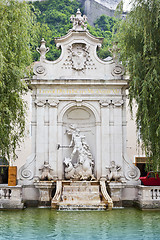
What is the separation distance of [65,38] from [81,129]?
398 cm

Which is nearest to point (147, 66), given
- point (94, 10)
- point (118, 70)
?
point (118, 70)

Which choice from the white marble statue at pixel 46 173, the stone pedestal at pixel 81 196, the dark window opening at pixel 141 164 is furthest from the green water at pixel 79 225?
the dark window opening at pixel 141 164

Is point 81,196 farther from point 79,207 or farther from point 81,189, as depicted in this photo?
point 79,207

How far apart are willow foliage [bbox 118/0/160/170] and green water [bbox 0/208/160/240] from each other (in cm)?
258

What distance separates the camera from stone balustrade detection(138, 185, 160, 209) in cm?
1296

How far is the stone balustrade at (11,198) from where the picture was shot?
12.9 m

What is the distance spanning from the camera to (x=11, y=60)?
40.4 ft

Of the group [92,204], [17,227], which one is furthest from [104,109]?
[17,227]

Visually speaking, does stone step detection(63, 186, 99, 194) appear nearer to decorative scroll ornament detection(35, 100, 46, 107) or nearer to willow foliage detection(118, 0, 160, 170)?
willow foliage detection(118, 0, 160, 170)

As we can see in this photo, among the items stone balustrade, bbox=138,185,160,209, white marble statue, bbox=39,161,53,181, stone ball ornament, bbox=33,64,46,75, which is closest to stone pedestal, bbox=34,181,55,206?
white marble statue, bbox=39,161,53,181

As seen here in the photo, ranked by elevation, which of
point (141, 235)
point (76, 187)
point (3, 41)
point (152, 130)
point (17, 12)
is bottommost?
point (141, 235)

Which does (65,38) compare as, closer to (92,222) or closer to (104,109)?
(104,109)

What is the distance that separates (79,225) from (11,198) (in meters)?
4.10

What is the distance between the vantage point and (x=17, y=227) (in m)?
9.42
